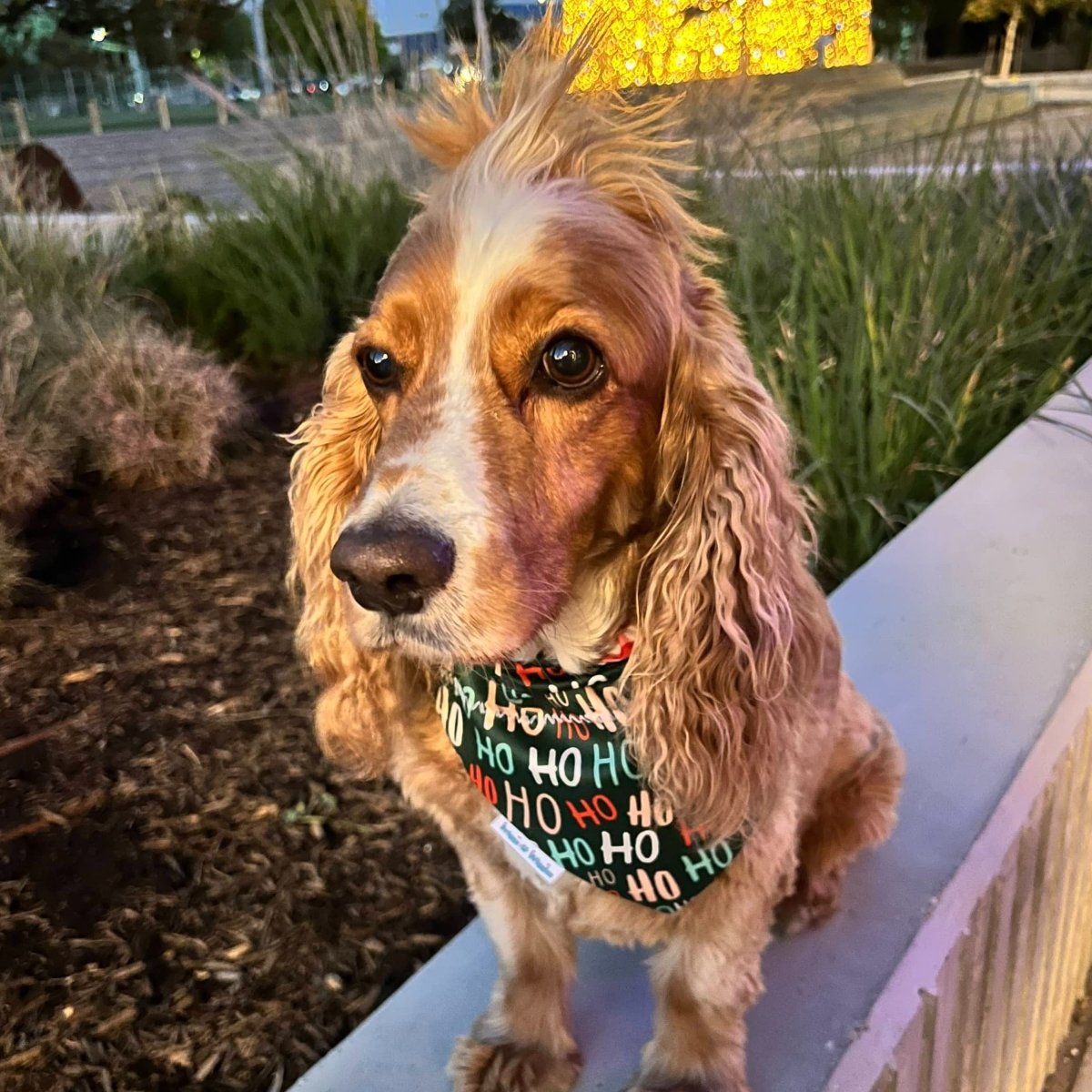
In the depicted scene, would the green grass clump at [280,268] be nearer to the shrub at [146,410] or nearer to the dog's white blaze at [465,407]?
the shrub at [146,410]

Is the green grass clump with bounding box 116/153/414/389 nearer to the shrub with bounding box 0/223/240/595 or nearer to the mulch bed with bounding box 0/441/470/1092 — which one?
the shrub with bounding box 0/223/240/595

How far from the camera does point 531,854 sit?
1.68 metres

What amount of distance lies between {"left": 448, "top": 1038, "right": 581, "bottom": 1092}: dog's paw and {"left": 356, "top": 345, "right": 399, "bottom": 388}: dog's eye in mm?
1124

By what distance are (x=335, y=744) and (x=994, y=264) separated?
337 centimetres

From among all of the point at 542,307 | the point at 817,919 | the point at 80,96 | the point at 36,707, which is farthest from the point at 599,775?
the point at 80,96

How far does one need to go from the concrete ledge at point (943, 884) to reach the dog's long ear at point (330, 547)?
480 millimetres

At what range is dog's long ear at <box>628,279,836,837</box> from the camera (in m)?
1.57

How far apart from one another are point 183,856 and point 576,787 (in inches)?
49.9

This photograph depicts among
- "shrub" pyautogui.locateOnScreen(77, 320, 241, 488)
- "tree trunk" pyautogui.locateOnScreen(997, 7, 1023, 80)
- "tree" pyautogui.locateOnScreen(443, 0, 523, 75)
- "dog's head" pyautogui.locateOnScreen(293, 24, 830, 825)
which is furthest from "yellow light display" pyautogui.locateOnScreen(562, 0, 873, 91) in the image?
"tree trunk" pyautogui.locateOnScreen(997, 7, 1023, 80)

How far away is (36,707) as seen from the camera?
2941 mm

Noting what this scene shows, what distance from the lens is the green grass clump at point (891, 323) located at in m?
3.47

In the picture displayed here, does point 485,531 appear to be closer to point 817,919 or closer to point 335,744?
point 335,744

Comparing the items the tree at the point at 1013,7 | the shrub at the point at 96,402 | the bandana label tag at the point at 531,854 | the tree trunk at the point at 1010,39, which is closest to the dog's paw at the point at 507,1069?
the bandana label tag at the point at 531,854

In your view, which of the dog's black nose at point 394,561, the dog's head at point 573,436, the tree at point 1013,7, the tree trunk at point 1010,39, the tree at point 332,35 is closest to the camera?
the dog's black nose at point 394,561
